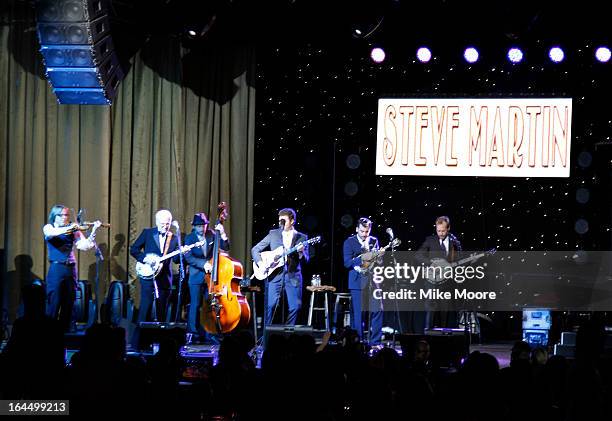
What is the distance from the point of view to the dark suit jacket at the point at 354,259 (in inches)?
467

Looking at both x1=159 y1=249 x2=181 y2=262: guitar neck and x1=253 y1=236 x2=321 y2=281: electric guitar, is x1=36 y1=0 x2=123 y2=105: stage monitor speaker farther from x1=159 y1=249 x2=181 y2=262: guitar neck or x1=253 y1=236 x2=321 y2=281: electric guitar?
x1=253 y1=236 x2=321 y2=281: electric guitar

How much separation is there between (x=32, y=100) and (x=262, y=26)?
344 centimetres

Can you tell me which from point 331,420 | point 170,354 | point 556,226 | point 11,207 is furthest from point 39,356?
point 556,226

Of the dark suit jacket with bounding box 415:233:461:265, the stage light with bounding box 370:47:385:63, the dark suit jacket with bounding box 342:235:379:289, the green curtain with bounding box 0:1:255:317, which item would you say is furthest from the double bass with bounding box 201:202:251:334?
the stage light with bounding box 370:47:385:63

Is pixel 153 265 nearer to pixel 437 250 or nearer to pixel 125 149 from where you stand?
pixel 125 149

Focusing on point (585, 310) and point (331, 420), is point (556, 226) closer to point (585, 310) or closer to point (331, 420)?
point (585, 310)

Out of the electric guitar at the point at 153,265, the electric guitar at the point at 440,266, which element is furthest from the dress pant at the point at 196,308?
the electric guitar at the point at 440,266

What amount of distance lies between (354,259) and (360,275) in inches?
8.9

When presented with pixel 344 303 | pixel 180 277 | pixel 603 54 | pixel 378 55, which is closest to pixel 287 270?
pixel 180 277

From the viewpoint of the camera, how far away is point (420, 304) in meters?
13.1

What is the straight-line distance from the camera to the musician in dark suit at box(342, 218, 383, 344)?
38.7 ft

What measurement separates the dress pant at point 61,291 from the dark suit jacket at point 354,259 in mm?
3564

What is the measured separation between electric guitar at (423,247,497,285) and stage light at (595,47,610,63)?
9.87 ft

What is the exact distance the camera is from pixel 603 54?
12328 millimetres
